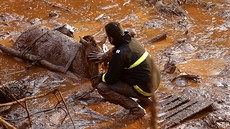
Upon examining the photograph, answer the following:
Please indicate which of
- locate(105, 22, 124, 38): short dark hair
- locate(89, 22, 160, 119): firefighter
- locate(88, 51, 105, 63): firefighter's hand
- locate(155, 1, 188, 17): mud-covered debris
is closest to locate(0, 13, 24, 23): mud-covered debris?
locate(155, 1, 188, 17): mud-covered debris

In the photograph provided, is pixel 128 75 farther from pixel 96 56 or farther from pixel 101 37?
pixel 101 37

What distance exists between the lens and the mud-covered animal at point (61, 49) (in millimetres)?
6620

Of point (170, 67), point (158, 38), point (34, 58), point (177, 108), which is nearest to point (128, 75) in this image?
point (177, 108)

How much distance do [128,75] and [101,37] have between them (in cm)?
416

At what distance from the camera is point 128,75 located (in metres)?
5.27

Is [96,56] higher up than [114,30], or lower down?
lower down

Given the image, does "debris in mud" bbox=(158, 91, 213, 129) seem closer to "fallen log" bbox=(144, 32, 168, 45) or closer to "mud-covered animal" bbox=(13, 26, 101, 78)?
"mud-covered animal" bbox=(13, 26, 101, 78)

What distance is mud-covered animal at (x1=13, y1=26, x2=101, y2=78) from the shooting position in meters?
6.62

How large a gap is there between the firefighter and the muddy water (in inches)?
15.8

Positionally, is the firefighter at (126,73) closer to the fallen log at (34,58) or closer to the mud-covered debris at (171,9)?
the fallen log at (34,58)

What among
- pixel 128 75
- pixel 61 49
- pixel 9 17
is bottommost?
pixel 9 17

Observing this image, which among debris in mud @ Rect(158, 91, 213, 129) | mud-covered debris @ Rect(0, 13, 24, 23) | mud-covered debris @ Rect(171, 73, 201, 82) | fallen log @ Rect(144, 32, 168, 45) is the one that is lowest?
mud-covered debris @ Rect(171, 73, 201, 82)

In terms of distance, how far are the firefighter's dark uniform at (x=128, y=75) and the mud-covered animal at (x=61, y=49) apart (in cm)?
124

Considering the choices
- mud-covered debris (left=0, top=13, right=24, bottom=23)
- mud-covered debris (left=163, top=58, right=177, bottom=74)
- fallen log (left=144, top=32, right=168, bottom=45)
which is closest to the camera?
mud-covered debris (left=163, top=58, right=177, bottom=74)
